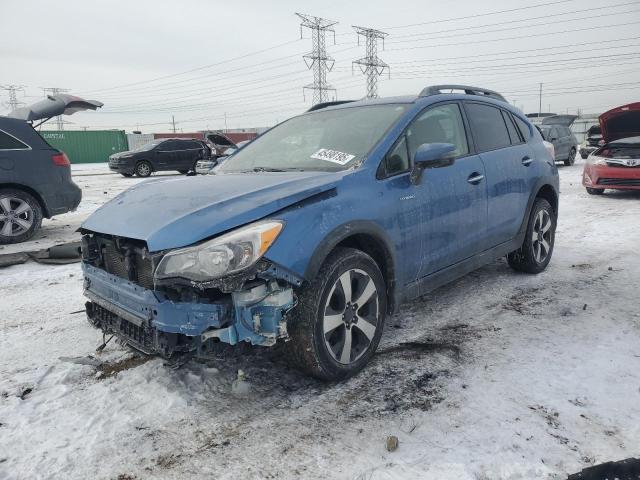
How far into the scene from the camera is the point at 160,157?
19500 mm

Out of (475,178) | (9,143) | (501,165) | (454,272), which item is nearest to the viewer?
(454,272)

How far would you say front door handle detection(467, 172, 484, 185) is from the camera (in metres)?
3.72

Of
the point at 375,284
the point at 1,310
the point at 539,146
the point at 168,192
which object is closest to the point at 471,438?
the point at 375,284

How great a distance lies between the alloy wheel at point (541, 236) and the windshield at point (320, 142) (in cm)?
219

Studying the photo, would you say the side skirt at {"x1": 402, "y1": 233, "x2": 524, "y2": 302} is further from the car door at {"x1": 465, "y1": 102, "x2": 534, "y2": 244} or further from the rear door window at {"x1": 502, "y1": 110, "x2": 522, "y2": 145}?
the rear door window at {"x1": 502, "y1": 110, "x2": 522, "y2": 145}

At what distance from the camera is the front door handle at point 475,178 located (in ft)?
12.2

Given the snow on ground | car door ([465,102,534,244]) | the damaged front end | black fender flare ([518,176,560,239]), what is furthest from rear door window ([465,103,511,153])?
the damaged front end

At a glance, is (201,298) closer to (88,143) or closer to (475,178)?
(475,178)

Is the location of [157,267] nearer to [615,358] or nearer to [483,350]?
[483,350]

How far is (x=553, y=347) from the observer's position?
10.6ft

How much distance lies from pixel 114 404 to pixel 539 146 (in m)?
4.45

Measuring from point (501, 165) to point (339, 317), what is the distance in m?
2.29

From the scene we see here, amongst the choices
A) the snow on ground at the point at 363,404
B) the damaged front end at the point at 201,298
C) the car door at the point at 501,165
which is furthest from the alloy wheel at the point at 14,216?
the car door at the point at 501,165

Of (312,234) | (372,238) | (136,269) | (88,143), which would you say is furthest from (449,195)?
(88,143)
